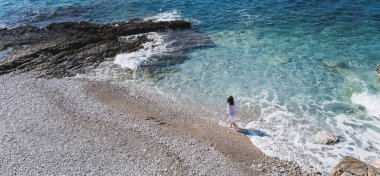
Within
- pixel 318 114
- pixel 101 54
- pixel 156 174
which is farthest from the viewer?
pixel 101 54

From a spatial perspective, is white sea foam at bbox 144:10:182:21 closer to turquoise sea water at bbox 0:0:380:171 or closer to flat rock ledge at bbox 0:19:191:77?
turquoise sea water at bbox 0:0:380:171

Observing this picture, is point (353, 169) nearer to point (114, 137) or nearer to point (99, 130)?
point (114, 137)

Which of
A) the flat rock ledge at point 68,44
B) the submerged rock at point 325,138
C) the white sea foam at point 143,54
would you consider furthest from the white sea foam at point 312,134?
Answer: the flat rock ledge at point 68,44

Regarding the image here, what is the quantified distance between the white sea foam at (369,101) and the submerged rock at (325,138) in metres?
4.35

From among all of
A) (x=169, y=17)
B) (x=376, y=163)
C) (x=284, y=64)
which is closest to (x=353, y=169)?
(x=376, y=163)

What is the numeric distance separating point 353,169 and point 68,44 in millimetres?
27083

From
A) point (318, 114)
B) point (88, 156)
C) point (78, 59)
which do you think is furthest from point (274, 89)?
point (78, 59)

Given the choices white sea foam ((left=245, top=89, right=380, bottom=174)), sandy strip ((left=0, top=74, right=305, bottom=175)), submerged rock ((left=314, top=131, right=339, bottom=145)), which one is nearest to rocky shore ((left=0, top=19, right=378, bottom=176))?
sandy strip ((left=0, top=74, right=305, bottom=175))

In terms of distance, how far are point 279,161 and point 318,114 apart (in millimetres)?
6260

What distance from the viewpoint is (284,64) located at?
101 feet

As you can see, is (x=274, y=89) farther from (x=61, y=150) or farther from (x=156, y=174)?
(x=61, y=150)

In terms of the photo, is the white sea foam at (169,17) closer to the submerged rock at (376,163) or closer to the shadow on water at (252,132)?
the shadow on water at (252,132)

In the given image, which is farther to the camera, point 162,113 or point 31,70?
point 31,70

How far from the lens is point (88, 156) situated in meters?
20.1
